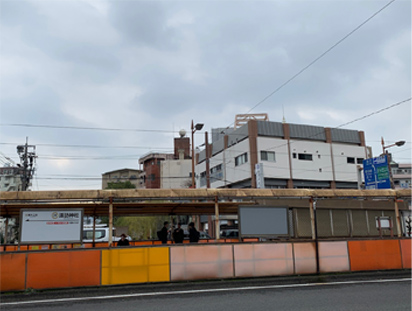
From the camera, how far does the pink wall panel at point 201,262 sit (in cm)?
1069

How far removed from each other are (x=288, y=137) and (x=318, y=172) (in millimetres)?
6060

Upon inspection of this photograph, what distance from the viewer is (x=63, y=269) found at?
32.8ft

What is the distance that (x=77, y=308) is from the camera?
7.71m

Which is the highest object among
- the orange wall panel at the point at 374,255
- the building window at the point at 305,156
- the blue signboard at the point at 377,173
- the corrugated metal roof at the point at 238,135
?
the corrugated metal roof at the point at 238,135

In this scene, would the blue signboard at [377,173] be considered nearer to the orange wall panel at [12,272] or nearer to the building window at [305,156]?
the building window at [305,156]

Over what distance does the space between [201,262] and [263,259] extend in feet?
6.45

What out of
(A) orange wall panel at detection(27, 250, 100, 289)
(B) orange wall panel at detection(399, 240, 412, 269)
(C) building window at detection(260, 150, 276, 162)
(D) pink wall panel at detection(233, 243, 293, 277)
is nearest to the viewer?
(A) orange wall panel at detection(27, 250, 100, 289)

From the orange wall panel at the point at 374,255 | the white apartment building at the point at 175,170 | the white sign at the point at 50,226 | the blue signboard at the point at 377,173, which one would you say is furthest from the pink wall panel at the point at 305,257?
the white apartment building at the point at 175,170

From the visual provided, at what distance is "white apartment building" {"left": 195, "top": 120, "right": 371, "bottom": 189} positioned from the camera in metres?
45.4

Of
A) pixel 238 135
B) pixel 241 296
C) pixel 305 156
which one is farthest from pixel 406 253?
pixel 238 135

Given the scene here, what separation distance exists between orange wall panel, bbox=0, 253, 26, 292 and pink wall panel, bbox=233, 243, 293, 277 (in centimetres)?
596

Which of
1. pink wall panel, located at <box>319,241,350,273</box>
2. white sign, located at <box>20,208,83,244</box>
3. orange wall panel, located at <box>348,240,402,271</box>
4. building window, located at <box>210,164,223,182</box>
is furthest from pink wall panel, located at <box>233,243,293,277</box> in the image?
building window, located at <box>210,164,223,182</box>

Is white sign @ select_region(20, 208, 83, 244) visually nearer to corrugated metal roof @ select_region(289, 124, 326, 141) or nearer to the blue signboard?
the blue signboard

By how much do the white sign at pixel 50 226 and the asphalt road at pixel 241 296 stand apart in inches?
63.9
